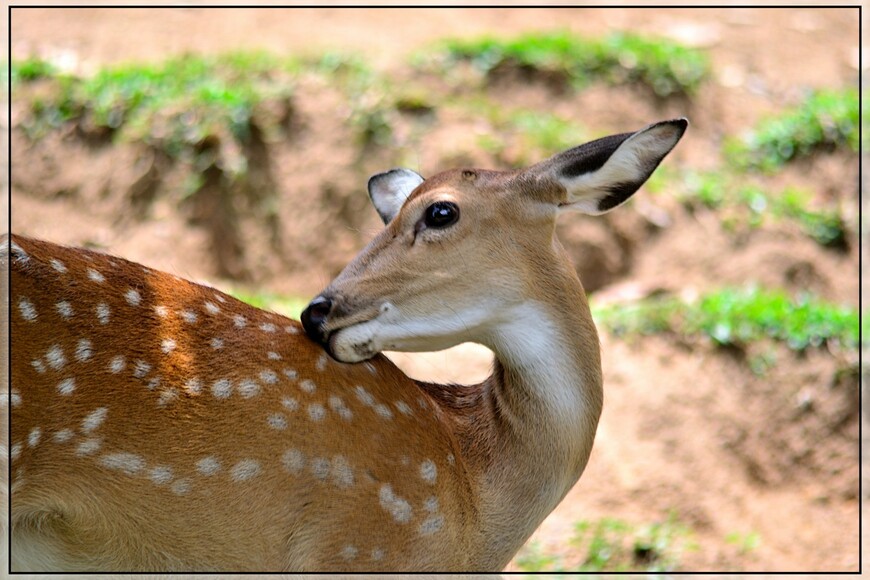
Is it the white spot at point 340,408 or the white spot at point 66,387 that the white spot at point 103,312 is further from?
the white spot at point 340,408

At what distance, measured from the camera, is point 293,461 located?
365 cm

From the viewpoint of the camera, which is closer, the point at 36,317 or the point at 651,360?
the point at 36,317

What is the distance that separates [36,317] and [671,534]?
393 cm

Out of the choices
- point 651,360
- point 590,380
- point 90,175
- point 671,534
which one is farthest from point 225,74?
point 590,380

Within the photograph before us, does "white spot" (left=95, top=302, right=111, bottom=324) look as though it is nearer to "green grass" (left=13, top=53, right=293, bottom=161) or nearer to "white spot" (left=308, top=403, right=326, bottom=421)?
"white spot" (left=308, top=403, right=326, bottom=421)

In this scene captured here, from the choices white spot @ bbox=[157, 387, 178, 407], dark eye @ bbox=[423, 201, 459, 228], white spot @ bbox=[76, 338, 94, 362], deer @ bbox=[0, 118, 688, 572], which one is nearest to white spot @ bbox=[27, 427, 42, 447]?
deer @ bbox=[0, 118, 688, 572]

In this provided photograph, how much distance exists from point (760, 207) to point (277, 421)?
589cm

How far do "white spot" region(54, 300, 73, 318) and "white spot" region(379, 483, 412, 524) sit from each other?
1.09m

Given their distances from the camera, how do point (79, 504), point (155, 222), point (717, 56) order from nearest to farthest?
point (79, 504), point (155, 222), point (717, 56)

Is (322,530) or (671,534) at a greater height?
(322,530)

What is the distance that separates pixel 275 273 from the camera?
8445mm

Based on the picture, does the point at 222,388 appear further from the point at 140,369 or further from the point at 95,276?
the point at 95,276

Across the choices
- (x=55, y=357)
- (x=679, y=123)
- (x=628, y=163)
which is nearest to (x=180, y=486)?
(x=55, y=357)

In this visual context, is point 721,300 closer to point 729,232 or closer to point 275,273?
point 729,232
